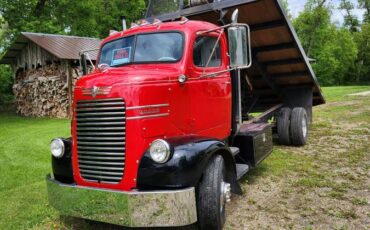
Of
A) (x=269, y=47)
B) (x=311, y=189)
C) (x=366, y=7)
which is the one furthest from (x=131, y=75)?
(x=366, y=7)

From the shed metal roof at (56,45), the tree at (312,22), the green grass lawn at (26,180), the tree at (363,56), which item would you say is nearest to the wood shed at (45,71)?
the shed metal roof at (56,45)

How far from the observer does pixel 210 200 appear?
3959mm

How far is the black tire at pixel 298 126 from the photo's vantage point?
8305mm

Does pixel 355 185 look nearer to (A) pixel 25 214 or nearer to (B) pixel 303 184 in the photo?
(B) pixel 303 184

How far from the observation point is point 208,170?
411 centimetres

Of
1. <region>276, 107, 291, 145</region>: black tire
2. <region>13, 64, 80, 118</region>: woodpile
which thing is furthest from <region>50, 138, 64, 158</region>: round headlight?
<region>13, 64, 80, 118</region>: woodpile

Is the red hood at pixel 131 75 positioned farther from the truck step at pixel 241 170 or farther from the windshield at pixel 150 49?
the truck step at pixel 241 170

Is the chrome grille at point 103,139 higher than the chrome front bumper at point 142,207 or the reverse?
higher

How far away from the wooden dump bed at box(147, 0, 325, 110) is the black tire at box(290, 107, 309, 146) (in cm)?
74

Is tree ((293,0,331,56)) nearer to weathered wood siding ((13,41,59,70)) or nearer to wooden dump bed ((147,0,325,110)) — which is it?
weathered wood siding ((13,41,59,70))

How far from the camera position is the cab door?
4699 millimetres

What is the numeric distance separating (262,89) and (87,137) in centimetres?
582

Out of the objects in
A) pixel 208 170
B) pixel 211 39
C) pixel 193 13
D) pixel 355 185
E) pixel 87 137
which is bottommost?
pixel 355 185

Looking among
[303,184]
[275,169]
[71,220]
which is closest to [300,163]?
[275,169]
